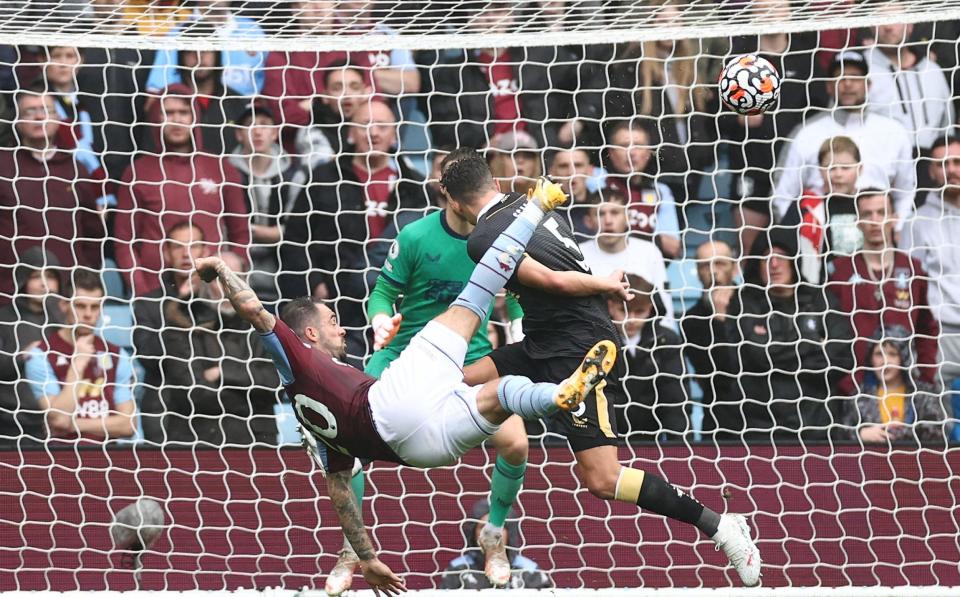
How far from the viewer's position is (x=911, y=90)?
7.56m

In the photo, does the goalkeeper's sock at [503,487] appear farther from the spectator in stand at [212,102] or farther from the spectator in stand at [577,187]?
the spectator in stand at [212,102]

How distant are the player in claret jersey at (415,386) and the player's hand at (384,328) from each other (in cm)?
51

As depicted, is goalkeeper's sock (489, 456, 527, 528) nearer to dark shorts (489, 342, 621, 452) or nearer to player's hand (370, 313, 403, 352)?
dark shorts (489, 342, 621, 452)

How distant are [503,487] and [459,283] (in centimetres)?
89

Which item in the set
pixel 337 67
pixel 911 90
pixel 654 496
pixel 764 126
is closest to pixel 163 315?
pixel 337 67

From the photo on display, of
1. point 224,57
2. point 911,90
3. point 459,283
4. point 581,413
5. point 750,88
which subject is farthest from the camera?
point 224,57

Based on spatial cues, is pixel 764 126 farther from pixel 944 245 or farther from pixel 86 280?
pixel 86 280

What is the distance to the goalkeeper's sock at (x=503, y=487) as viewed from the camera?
6.04 meters

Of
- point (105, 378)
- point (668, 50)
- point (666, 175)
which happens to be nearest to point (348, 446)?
point (105, 378)

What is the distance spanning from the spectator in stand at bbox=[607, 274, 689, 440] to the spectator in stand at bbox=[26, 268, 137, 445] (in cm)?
246

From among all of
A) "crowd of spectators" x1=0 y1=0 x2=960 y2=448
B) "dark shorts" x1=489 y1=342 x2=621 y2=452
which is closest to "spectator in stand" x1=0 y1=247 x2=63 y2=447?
"crowd of spectators" x1=0 y1=0 x2=960 y2=448

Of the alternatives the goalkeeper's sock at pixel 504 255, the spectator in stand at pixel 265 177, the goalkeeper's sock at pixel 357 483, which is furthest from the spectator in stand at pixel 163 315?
the goalkeeper's sock at pixel 504 255

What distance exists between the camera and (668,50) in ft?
25.7

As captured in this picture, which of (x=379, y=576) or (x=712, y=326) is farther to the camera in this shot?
(x=712, y=326)
